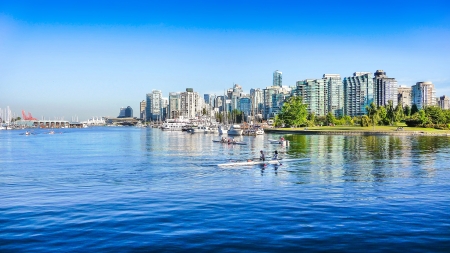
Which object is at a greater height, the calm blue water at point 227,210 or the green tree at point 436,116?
the green tree at point 436,116

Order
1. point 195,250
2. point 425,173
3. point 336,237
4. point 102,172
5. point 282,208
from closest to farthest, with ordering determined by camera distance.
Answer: point 195,250 < point 336,237 < point 282,208 < point 425,173 < point 102,172

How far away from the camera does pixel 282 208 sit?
1055 inches

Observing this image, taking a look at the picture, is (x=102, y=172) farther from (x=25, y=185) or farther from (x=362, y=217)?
(x=362, y=217)

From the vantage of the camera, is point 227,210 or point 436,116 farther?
point 436,116

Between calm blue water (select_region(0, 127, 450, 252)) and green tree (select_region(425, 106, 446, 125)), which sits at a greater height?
green tree (select_region(425, 106, 446, 125))

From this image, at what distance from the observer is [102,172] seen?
153 ft

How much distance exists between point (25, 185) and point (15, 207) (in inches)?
411

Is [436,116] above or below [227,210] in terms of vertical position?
above

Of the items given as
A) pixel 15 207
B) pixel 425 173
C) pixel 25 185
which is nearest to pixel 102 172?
pixel 25 185

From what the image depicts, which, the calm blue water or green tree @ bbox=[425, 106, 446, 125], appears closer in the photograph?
the calm blue water

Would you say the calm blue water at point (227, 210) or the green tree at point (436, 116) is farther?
the green tree at point (436, 116)

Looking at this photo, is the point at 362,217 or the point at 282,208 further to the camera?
the point at 282,208

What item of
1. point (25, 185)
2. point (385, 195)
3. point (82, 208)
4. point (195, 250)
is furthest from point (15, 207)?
point (385, 195)

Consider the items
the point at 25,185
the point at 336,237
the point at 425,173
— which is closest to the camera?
the point at 336,237
